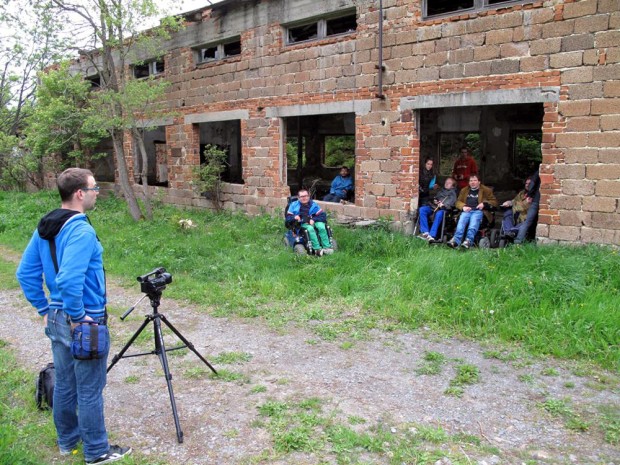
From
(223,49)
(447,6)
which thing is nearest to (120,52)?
(223,49)

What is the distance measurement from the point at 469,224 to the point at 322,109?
12.1ft

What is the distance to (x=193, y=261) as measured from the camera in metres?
8.87

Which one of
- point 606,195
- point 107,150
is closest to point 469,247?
point 606,195

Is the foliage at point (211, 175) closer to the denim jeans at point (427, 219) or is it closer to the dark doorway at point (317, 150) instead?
the dark doorway at point (317, 150)

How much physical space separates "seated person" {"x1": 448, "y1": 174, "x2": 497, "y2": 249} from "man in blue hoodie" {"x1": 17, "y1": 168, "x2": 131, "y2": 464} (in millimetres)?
6450

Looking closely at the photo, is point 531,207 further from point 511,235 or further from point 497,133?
point 497,133

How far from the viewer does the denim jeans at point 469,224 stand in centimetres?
875

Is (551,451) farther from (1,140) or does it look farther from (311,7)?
(1,140)

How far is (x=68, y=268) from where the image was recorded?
3201mm

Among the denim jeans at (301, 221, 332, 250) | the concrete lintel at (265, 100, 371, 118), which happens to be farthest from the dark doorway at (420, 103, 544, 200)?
the denim jeans at (301, 221, 332, 250)

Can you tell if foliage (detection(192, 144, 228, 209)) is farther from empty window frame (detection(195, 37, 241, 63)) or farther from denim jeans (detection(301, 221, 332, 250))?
denim jeans (detection(301, 221, 332, 250))

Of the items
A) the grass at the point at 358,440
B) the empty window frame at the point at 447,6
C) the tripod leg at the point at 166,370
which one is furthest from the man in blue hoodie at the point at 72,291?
the empty window frame at the point at 447,6

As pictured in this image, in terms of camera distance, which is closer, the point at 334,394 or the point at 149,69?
the point at 334,394

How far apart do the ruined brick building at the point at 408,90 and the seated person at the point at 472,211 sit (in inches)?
36.1
